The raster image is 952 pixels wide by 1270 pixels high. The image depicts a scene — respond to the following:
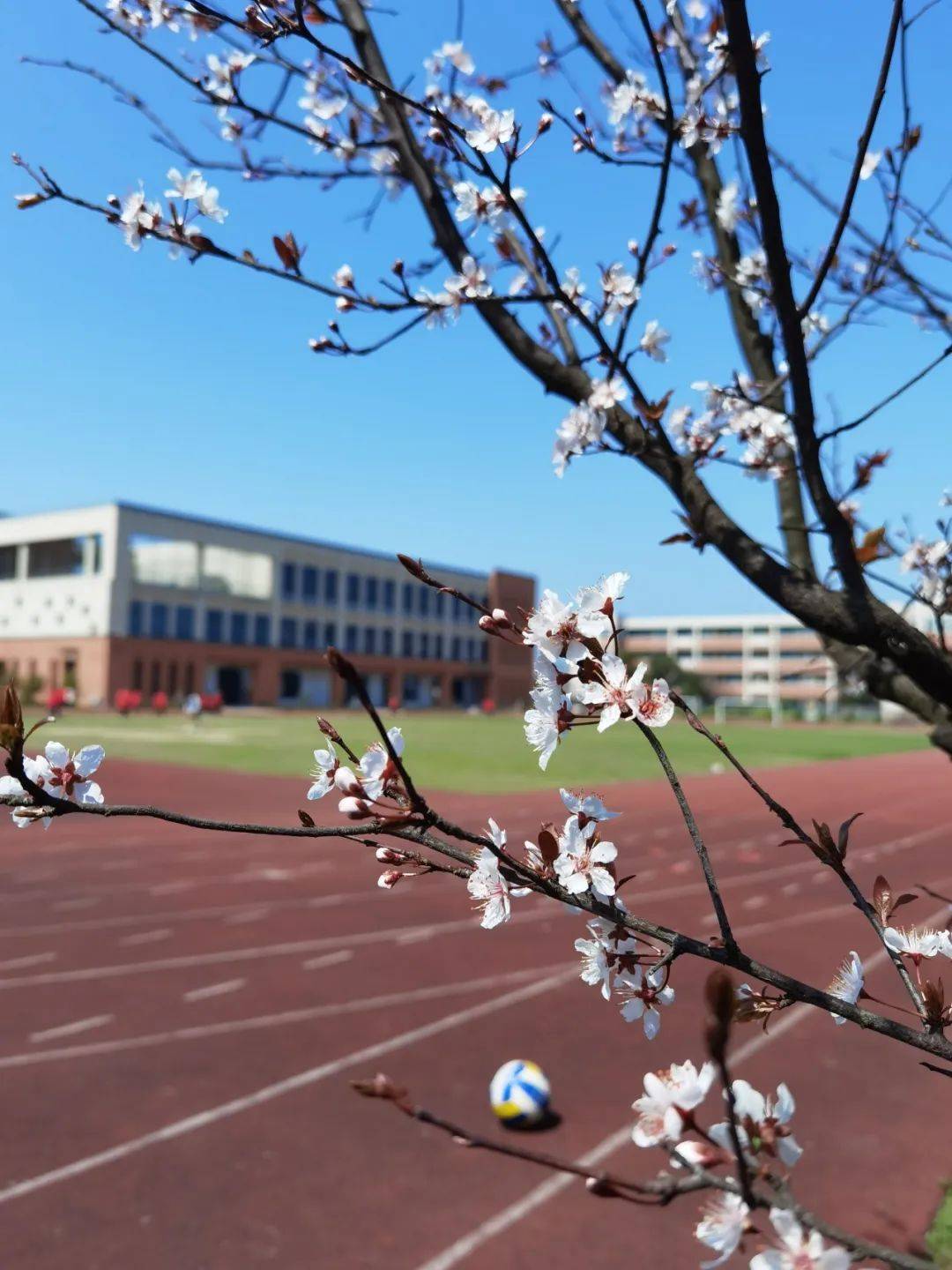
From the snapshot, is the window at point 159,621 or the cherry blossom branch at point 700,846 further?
the window at point 159,621

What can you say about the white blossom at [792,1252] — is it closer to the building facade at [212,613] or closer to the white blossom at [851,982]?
the white blossom at [851,982]

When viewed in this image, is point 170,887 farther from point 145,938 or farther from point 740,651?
point 740,651

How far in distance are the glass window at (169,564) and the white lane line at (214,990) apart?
162ft

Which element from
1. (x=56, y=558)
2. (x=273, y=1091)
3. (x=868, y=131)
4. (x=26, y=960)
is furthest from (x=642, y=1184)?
(x=56, y=558)

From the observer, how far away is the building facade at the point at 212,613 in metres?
52.2

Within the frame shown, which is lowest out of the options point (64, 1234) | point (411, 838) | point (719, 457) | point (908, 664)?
point (64, 1234)

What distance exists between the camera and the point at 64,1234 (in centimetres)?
517

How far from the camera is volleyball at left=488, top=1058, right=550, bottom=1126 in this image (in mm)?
6383

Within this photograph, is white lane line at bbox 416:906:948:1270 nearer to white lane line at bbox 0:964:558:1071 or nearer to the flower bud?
white lane line at bbox 0:964:558:1071

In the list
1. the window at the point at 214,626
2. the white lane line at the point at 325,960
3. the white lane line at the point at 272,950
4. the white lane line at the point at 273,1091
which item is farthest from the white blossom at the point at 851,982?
the window at the point at 214,626

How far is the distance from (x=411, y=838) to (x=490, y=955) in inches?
366

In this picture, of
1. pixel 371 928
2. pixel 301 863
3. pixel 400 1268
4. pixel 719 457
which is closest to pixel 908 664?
pixel 719 457

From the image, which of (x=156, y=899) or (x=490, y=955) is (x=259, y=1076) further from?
(x=156, y=899)

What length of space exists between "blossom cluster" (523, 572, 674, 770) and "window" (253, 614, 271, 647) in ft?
196
